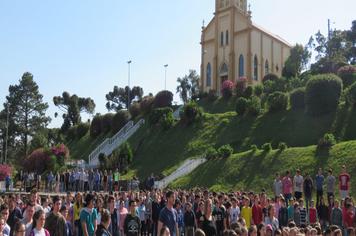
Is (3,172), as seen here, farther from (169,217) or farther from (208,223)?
(169,217)

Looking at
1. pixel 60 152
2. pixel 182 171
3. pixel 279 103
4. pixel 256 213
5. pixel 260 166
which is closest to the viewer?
pixel 256 213

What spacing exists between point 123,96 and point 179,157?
63.1 m

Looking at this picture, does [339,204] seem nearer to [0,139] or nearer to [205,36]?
[205,36]

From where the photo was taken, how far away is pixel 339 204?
16.5 meters

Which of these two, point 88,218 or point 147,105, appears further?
point 147,105

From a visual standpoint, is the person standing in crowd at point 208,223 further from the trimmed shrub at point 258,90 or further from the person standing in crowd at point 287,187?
the trimmed shrub at point 258,90

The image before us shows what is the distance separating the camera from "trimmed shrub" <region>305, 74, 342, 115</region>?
3894 cm

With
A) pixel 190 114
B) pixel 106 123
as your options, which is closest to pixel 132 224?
pixel 190 114

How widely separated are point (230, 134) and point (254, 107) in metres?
3.68

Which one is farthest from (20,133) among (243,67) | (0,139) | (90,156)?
(243,67)

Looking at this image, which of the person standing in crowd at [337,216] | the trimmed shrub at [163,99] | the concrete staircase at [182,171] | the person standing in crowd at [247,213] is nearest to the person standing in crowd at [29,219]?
the person standing in crowd at [247,213]

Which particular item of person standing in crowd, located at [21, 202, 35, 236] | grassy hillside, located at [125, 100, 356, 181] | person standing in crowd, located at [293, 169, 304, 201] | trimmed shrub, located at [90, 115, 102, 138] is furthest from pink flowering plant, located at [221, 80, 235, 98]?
person standing in crowd, located at [21, 202, 35, 236]

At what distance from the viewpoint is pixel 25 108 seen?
7531 centimetres

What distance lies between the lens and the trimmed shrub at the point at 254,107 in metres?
44.3
